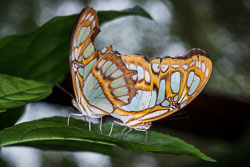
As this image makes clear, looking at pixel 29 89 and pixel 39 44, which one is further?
pixel 39 44

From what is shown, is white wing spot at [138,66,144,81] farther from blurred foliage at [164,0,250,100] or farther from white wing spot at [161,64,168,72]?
blurred foliage at [164,0,250,100]

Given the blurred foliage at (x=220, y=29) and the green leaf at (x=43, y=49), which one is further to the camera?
the blurred foliage at (x=220, y=29)

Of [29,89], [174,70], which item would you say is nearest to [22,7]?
[174,70]

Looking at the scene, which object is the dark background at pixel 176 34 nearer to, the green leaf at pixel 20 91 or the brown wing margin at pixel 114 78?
the brown wing margin at pixel 114 78

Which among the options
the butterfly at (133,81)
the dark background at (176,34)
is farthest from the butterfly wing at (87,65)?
the dark background at (176,34)

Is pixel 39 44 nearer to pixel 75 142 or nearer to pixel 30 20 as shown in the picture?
pixel 75 142

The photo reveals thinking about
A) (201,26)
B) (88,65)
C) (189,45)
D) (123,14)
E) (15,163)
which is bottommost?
(15,163)

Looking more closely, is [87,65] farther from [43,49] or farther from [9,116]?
[9,116]
